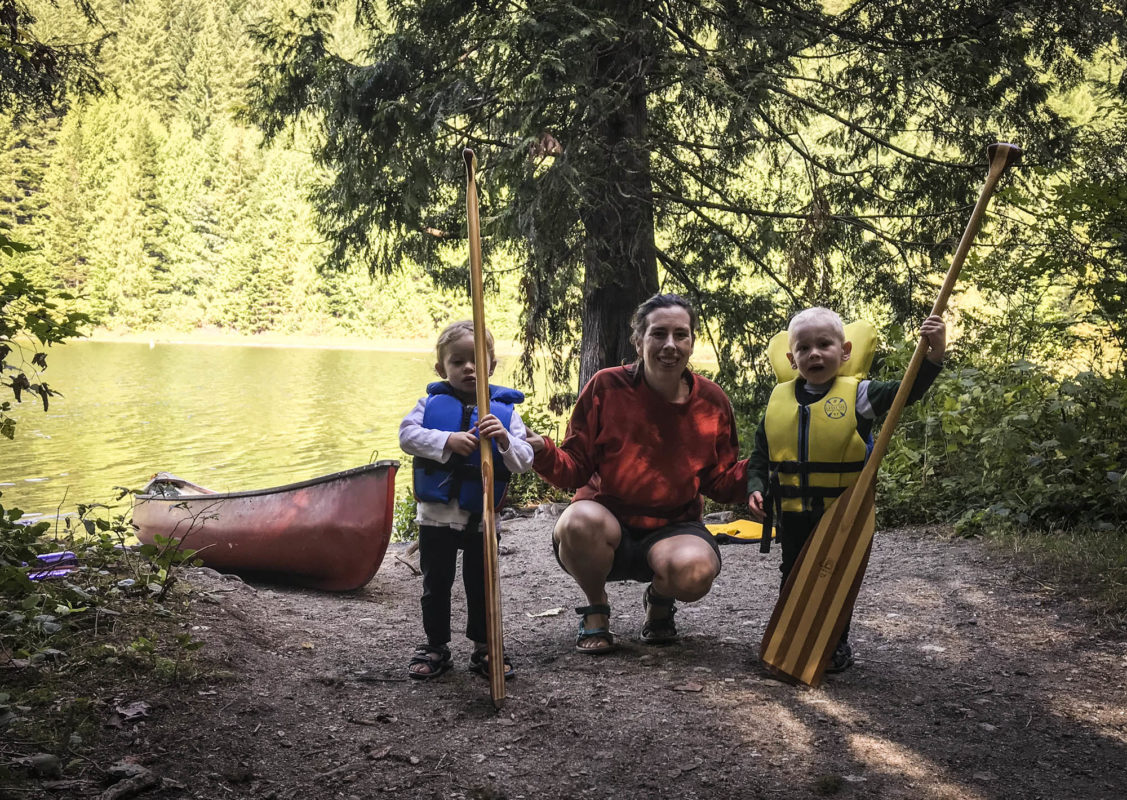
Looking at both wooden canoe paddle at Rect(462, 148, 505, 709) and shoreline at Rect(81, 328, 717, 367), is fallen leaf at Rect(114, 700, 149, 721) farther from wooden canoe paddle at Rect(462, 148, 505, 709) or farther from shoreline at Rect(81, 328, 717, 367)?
shoreline at Rect(81, 328, 717, 367)

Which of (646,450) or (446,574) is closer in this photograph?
(446,574)

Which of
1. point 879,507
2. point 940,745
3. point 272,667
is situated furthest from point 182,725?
point 879,507

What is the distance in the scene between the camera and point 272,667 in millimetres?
3264

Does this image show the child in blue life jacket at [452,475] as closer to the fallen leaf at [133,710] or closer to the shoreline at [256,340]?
the fallen leaf at [133,710]

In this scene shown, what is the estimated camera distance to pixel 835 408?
311 cm

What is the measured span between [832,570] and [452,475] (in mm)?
1293

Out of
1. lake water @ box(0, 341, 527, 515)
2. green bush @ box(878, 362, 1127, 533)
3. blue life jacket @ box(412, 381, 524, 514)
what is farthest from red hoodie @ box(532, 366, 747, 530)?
lake water @ box(0, 341, 527, 515)

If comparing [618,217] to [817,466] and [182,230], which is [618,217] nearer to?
[817,466]

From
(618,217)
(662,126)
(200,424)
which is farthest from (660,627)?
(200,424)

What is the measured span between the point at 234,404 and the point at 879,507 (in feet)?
60.1

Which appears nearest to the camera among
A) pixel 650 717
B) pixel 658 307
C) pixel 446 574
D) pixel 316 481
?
pixel 650 717

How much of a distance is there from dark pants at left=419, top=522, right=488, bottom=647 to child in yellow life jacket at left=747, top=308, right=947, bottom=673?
3.14 ft

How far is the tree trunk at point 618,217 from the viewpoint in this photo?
6.80m

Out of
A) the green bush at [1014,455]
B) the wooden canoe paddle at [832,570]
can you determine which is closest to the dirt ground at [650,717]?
the wooden canoe paddle at [832,570]
